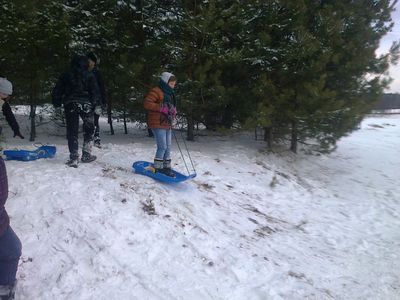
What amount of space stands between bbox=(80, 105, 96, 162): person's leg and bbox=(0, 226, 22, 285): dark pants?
3815mm

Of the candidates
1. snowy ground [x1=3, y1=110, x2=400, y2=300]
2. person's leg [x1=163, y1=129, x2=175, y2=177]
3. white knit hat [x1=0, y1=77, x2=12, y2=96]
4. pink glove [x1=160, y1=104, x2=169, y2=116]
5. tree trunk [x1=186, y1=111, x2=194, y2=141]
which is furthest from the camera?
tree trunk [x1=186, y1=111, x2=194, y2=141]

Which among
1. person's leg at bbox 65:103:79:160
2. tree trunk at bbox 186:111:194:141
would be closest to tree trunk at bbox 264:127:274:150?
tree trunk at bbox 186:111:194:141

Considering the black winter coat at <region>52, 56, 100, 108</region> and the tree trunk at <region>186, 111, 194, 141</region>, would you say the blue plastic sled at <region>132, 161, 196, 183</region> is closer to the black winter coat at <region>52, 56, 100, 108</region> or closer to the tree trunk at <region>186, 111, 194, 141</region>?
the black winter coat at <region>52, 56, 100, 108</region>

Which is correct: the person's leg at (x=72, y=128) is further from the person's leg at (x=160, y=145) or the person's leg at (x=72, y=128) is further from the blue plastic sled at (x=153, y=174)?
the person's leg at (x=160, y=145)

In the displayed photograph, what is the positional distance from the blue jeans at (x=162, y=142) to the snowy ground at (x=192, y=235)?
560 millimetres

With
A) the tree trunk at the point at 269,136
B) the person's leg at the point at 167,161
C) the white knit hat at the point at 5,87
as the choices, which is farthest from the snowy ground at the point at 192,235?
the tree trunk at the point at 269,136

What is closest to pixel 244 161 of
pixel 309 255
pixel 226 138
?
pixel 226 138

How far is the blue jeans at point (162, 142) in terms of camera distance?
6.98 metres

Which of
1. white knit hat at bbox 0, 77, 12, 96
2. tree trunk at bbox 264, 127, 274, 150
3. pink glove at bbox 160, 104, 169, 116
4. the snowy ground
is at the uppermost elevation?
white knit hat at bbox 0, 77, 12, 96

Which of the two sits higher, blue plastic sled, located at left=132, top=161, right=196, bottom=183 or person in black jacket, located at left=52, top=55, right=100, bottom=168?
person in black jacket, located at left=52, top=55, right=100, bottom=168

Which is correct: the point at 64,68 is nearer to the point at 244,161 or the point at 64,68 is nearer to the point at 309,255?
the point at 244,161

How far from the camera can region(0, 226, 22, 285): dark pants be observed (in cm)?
344

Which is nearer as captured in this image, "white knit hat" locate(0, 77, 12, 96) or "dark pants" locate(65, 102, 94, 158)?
"white knit hat" locate(0, 77, 12, 96)

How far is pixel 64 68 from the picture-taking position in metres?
9.59
